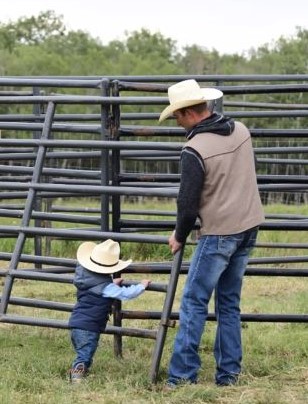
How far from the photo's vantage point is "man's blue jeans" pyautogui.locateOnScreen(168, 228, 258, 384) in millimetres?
5082

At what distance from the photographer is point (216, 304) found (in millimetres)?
5316

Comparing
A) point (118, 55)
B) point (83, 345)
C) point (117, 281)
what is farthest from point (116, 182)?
point (118, 55)

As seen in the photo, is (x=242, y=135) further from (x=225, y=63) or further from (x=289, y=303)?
(x=225, y=63)

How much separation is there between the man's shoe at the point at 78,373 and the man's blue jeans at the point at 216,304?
1.72 ft

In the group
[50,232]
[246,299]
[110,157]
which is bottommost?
[246,299]

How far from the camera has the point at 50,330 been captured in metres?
6.76

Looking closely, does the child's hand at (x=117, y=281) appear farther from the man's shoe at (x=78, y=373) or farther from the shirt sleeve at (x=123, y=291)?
the man's shoe at (x=78, y=373)

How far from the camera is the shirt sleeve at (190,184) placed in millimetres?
4934

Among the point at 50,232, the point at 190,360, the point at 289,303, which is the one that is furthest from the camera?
the point at 289,303

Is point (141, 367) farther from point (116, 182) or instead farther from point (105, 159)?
point (105, 159)

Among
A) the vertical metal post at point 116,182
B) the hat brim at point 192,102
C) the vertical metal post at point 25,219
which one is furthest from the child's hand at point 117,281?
the hat brim at point 192,102

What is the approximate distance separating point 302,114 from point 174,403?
6.86ft

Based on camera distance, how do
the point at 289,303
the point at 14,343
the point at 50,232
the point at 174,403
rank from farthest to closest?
the point at 289,303
the point at 14,343
the point at 50,232
the point at 174,403

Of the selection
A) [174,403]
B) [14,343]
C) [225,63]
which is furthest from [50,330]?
[225,63]
